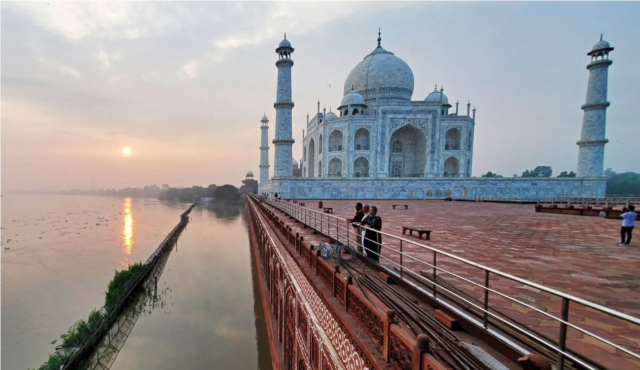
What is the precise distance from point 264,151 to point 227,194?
99.2ft

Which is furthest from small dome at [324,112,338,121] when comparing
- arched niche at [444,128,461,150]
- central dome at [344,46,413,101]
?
arched niche at [444,128,461,150]

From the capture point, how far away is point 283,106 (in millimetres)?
22906

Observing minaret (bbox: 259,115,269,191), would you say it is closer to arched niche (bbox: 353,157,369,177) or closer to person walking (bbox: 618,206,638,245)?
arched niche (bbox: 353,157,369,177)

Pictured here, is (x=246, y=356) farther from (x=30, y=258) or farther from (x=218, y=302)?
(x=30, y=258)

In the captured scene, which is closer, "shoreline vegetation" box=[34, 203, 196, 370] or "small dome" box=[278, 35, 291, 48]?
"shoreline vegetation" box=[34, 203, 196, 370]

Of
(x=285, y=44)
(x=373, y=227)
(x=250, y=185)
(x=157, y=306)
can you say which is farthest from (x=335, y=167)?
(x=250, y=185)

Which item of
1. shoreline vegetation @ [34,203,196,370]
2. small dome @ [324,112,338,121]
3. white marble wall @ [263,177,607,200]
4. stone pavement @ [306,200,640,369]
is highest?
small dome @ [324,112,338,121]

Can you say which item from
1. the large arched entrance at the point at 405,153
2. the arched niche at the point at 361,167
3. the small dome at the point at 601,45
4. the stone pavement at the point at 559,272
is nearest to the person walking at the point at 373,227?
the stone pavement at the point at 559,272

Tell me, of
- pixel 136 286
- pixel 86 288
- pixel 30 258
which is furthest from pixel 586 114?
pixel 30 258

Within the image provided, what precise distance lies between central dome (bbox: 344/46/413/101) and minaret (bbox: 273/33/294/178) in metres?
13.4

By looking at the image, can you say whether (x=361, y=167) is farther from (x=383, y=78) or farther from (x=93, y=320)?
(x=93, y=320)

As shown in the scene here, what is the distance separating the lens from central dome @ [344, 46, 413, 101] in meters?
32.4

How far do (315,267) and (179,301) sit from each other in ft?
33.4

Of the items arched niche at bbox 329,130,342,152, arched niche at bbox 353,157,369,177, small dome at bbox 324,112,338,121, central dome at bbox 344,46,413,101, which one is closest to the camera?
arched niche at bbox 353,157,369,177
